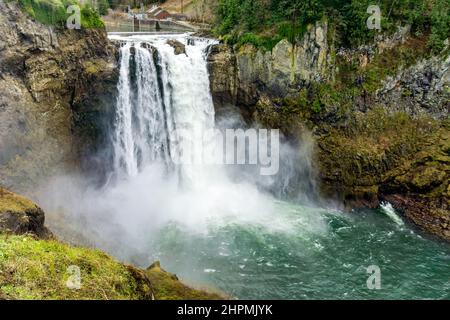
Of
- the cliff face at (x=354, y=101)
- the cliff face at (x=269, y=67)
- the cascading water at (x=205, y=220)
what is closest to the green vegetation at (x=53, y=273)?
the cascading water at (x=205, y=220)

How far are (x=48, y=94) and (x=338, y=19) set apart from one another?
59.6ft

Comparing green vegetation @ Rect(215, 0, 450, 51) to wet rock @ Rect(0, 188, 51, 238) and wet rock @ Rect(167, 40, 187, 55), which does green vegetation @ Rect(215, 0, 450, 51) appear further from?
wet rock @ Rect(0, 188, 51, 238)

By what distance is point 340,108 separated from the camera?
2561 centimetres

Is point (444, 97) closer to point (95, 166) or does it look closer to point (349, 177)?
point (349, 177)

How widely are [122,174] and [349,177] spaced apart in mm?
14324

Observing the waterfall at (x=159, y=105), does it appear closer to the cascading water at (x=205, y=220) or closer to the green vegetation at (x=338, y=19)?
the cascading water at (x=205, y=220)

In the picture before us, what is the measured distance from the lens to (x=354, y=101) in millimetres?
25688

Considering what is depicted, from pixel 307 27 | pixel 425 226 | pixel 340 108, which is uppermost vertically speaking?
pixel 307 27

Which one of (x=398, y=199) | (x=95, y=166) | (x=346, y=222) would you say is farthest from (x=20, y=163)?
A: (x=398, y=199)

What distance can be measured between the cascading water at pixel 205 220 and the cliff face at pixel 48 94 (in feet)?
4.04

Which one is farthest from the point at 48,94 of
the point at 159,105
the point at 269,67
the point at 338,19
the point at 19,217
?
the point at 338,19

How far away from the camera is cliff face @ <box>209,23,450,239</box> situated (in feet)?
82.7

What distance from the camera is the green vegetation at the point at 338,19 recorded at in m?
25.4

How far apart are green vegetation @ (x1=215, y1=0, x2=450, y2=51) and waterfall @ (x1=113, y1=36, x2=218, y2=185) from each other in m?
3.68
